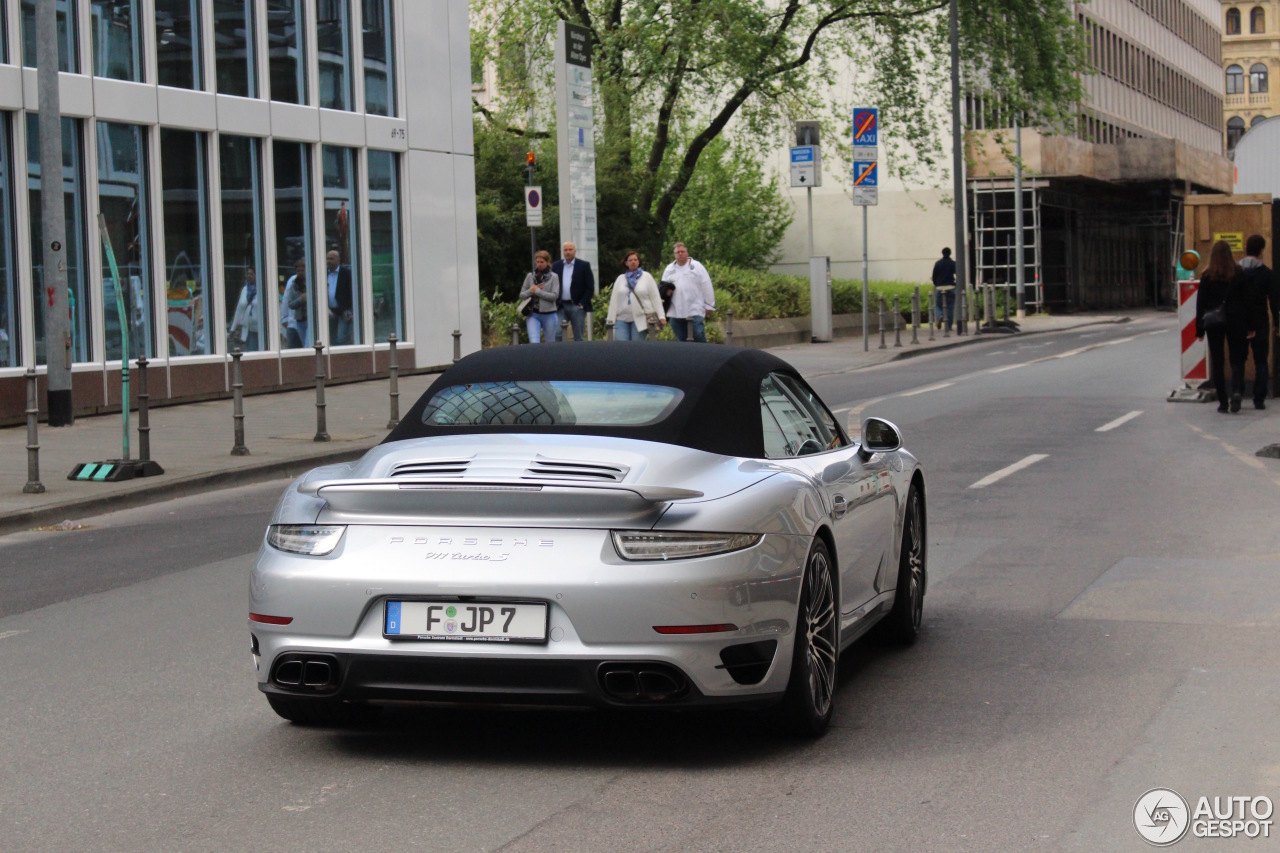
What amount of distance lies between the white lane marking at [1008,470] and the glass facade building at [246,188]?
9.66 meters

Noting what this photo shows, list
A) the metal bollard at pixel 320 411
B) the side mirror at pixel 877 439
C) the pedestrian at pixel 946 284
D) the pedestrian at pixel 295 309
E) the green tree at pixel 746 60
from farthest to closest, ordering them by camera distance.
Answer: the pedestrian at pixel 946 284, the green tree at pixel 746 60, the pedestrian at pixel 295 309, the metal bollard at pixel 320 411, the side mirror at pixel 877 439

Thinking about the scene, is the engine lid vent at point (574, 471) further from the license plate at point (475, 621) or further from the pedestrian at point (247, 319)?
the pedestrian at point (247, 319)

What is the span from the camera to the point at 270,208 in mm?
24281

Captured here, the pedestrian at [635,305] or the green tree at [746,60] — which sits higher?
the green tree at [746,60]

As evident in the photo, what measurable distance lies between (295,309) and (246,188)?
192 centimetres

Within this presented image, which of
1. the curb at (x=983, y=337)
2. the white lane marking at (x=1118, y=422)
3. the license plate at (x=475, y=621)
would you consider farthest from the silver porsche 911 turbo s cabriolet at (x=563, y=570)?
the curb at (x=983, y=337)

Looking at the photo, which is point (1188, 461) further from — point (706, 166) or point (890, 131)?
point (706, 166)

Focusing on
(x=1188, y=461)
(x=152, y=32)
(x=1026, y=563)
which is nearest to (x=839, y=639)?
(x=1026, y=563)

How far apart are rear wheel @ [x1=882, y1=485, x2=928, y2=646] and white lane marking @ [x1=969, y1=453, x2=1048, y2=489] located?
5.47m

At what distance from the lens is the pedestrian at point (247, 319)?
77.9 feet

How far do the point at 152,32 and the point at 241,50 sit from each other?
1924mm

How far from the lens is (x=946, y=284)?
44.7 metres

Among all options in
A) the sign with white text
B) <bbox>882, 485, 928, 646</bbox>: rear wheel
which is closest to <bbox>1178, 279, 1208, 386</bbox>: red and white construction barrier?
the sign with white text

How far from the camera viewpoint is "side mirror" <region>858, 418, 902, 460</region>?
22.9ft
